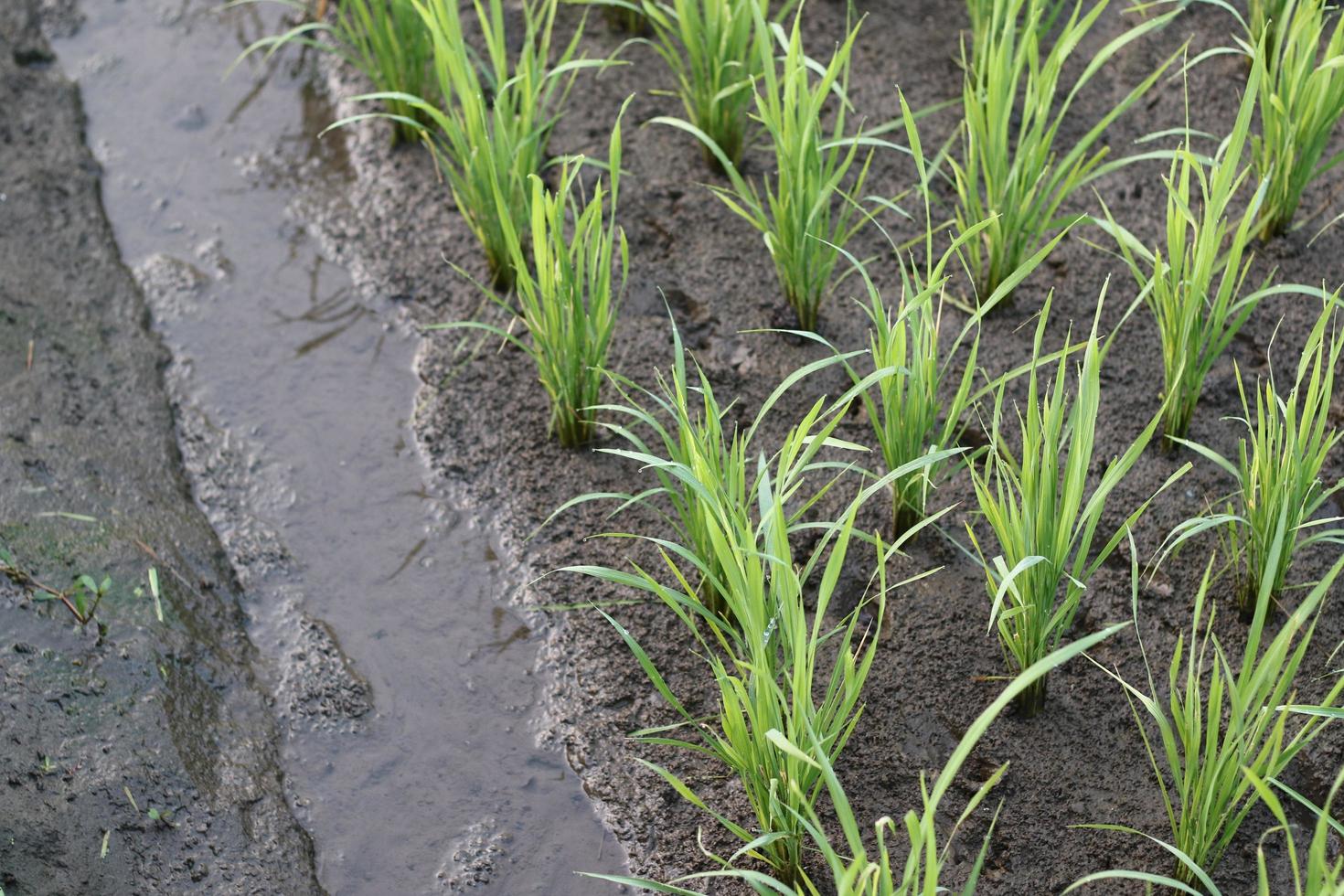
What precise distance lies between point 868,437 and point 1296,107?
983 millimetres

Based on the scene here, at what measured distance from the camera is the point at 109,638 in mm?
2006

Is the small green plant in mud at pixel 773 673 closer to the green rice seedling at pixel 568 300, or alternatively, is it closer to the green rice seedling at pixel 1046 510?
the green rice seedling at pixel 1046 510

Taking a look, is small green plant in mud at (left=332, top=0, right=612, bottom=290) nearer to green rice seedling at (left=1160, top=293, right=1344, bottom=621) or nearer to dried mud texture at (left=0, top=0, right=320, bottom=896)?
dried mud texture at (left=0, top=0, right=320, bottom=896)

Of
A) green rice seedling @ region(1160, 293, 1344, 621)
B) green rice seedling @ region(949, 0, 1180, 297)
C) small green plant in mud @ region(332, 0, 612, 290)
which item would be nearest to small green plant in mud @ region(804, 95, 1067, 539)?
green rice seedling @ region(949, 0, 1180, 297)

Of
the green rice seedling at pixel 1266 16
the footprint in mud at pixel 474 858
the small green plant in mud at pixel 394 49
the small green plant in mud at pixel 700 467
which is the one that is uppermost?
the small green plant in mud at pixel 394 49

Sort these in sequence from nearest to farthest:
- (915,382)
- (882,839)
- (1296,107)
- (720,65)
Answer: (882,839), (915,382), (1296,107), (720,65)

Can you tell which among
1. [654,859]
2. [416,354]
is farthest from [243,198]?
[654,859]

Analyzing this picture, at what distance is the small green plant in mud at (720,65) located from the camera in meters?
2.47

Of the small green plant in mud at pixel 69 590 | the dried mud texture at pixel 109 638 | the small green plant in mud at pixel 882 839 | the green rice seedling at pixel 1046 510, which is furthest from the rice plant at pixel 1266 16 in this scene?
the small green plant in mud at pixel 69 590

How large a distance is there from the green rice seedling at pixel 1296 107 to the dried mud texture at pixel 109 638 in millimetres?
2007

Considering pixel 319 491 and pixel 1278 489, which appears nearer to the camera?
pixel 1278 489

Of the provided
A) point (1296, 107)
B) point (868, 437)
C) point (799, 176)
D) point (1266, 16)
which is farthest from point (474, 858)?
point (1266, 16)

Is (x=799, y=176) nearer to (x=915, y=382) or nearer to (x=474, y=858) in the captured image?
(x=915, y=382)

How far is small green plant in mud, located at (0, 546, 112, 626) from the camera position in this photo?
2.00 m
